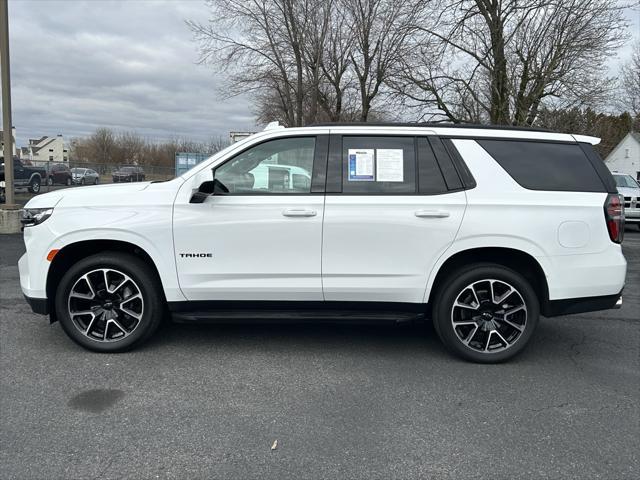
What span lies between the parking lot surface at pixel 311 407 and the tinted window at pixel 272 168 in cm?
142

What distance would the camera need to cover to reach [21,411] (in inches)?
125

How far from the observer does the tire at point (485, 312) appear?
3967mm

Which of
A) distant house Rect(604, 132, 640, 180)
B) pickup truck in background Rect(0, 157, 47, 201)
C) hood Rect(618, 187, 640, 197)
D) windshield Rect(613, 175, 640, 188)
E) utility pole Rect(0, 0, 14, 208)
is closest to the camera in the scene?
utility pole Rect(0, 0, 14, 208)

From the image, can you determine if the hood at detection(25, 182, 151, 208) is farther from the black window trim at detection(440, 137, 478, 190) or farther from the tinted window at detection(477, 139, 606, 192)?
the tinted window at detection(477, 139, 606, 192)

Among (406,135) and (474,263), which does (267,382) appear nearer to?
(474,263)

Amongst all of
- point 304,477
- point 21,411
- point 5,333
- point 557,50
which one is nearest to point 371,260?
point 304,477

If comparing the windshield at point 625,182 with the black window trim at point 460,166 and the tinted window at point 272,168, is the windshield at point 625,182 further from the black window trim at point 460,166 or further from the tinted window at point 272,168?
the tinted window at point 272,168

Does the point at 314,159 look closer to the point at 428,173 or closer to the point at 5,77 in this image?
the point at 428,173

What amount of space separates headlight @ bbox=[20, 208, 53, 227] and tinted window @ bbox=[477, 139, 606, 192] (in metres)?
3.57

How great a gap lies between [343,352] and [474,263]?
134cm

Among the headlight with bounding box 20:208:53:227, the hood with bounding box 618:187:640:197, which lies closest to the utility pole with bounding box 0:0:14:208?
the headlight with bounding box 20:208:53:227

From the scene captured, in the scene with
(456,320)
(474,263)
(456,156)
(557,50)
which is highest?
(557,50)

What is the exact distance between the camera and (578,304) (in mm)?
4023

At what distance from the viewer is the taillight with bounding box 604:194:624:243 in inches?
156
